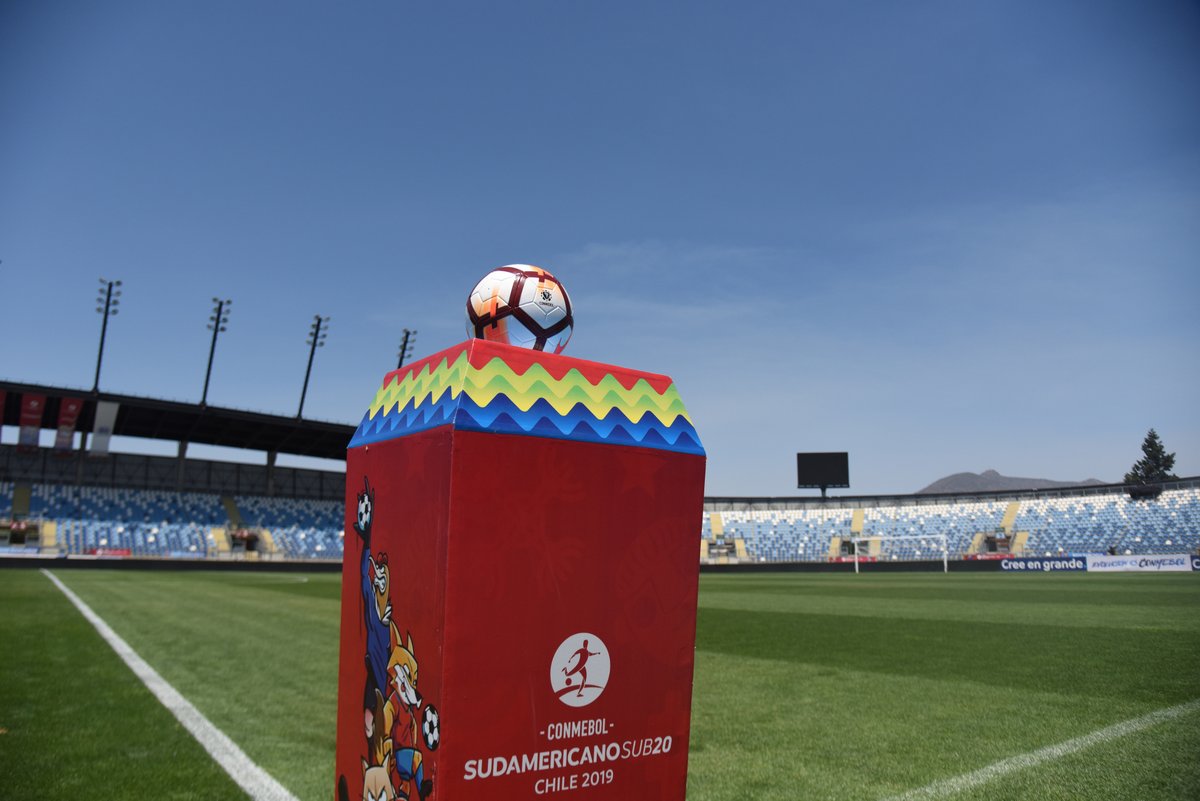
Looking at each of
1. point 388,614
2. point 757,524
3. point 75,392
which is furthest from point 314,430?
point 388,614

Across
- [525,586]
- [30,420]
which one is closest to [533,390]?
[525,586]

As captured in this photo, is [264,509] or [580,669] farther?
[264,509]

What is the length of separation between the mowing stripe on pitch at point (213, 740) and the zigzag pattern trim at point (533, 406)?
3.18 metres

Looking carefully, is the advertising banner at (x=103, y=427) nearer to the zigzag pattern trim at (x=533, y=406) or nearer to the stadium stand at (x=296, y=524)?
the stadium stand at (x=296, y=524)

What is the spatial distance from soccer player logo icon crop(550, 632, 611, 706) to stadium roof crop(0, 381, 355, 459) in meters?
39.3

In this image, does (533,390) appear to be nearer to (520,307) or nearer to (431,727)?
(520,307)

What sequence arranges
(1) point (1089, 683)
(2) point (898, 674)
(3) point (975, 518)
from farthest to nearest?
(3) point (975, 518)
(2) point (898, 674)
(1) point (1089, 683)

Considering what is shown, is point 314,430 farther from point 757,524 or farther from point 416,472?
point 416,472

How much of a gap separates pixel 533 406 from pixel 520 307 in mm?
613

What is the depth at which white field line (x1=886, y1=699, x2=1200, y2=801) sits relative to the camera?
4527 millimetres

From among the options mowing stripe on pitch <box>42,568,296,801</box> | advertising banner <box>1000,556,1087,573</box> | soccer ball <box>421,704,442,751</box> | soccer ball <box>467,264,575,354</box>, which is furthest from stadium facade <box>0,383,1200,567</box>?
soccer ball <box>421,704,442,751</box>

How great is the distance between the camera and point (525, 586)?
2.26 m

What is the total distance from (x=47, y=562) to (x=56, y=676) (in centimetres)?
3602

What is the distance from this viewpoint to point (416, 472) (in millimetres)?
2418
